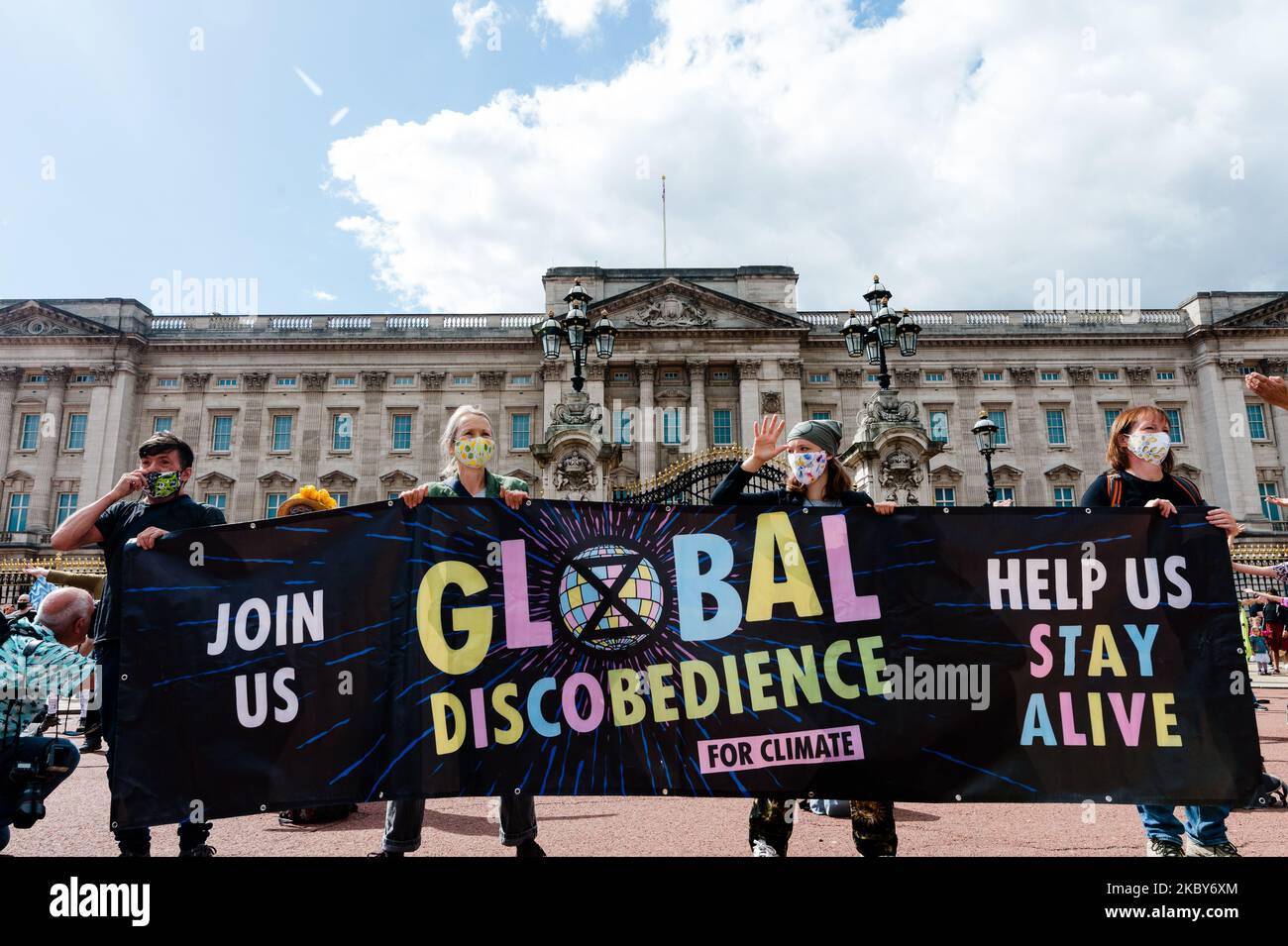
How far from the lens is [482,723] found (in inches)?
161

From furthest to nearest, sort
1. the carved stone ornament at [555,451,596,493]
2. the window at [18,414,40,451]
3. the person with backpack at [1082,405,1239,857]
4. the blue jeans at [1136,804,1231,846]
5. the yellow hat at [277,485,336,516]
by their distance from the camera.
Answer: the window at [18,414,40,451] < the carved stone ornament at [555,451,596,493] < the yellow hat at [277,485,336,516] < the person with backpack at [1082,405,1239,857] < the blue jeans at [1136,804,1231,846]

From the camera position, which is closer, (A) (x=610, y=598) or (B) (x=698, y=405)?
(A) (x=610, y=598)

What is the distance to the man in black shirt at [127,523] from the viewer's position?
4.30m

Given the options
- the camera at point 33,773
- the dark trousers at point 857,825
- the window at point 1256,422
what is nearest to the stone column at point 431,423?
the camera at point 33,773

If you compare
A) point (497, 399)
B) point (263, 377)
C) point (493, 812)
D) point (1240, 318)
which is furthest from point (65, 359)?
point (1240, 318)

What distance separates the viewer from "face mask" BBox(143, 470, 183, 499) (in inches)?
184

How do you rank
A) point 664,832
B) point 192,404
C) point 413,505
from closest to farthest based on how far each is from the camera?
point 413,505 → point 664,832 → point 192,404

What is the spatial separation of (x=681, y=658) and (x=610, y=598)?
0.51 m

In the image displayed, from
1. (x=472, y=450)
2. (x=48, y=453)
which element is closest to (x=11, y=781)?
(x=472, y=450)

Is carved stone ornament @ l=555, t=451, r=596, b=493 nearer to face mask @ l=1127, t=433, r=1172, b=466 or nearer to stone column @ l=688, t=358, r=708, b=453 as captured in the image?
face mask @ l=1127, t=433, r=1172, b=466

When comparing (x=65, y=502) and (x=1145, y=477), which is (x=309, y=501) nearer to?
(x=1145, y=477)

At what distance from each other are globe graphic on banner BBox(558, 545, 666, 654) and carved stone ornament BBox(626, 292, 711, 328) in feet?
126

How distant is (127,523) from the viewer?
15.1 ft

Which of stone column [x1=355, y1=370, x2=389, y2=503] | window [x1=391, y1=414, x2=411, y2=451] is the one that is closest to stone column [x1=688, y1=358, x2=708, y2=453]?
window [x1=391, y1=414, x2=411, y2=451]
